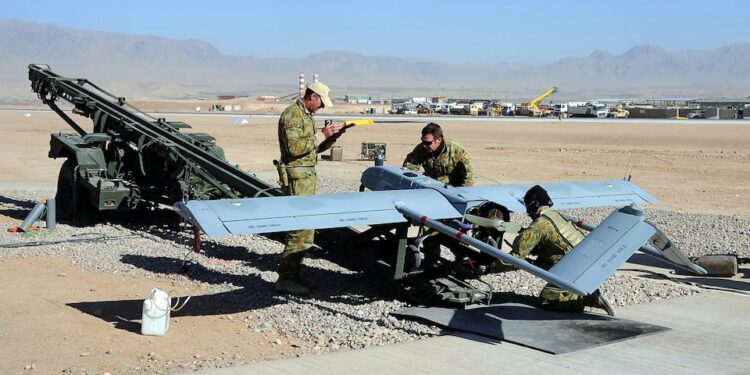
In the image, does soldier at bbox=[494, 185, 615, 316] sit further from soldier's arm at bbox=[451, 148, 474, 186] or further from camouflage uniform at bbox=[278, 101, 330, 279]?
camouflage uniform at bbox=[278, 101, 330, 279]

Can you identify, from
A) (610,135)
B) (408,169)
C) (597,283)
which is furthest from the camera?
(610,135)

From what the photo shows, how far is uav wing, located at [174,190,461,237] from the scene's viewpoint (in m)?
8.09

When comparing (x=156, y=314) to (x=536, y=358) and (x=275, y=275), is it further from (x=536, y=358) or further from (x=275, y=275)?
(x=536, y=358)

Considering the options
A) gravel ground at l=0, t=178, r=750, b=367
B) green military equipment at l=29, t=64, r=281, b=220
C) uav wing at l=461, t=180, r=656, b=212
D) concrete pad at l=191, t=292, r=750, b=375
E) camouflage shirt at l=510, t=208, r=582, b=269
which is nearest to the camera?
concrete pad at l=191, t=292, r=750, b=375

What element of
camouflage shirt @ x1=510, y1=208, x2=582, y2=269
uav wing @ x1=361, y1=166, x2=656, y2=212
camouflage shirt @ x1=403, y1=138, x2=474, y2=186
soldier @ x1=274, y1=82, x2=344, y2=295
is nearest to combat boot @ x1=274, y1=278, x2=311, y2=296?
soldier @ x1=274, y1=82, x2=344, y2=295

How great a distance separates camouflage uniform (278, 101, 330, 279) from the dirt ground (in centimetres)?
91

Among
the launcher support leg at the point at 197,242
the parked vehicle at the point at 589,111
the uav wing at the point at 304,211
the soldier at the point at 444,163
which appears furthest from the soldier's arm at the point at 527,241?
the parked vehicle at the point at 589,111

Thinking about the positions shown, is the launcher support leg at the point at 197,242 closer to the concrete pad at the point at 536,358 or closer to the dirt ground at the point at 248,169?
the dirt ground at the point at 248,169

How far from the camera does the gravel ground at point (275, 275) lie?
8.84m

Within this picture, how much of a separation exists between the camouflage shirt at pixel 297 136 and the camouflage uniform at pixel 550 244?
107 inches

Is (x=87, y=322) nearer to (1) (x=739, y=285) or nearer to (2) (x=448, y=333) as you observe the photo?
(2) (x=448, y=333)

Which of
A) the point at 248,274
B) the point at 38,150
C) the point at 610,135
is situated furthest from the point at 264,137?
the point at 248,274

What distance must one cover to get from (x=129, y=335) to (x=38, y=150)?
26967mm

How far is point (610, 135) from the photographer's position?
158ft
